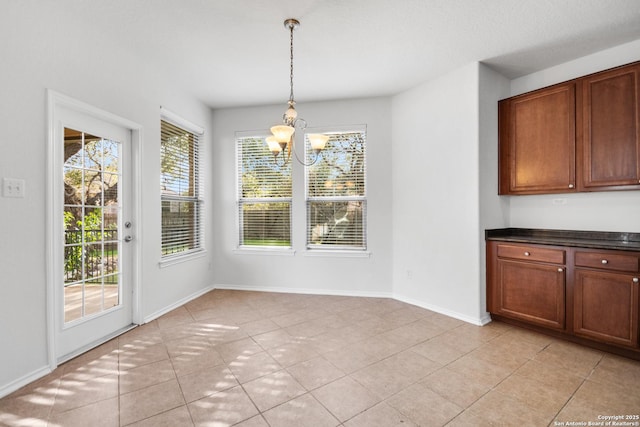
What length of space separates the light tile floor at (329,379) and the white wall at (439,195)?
50 cm

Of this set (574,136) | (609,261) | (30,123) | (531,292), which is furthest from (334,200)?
(30,123)

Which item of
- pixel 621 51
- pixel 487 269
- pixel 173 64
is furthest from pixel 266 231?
pixel 621 51

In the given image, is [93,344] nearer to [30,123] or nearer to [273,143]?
[30,123]

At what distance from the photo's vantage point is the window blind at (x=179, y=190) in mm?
3699

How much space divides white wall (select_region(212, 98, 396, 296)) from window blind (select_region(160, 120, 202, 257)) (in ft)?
1.20

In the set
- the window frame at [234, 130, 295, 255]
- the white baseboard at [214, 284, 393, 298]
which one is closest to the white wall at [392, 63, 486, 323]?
the white baseboard at [214, 284, 393, 298]

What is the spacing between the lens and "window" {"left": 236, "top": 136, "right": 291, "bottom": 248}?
4480 millimetres

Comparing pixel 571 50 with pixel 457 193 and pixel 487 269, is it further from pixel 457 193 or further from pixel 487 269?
pixel 487 269

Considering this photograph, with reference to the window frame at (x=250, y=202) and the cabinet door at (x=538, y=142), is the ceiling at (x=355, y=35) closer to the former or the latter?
the cabinet door at (x=538, y=142)

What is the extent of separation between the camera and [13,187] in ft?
6.68

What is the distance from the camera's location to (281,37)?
9.02ft

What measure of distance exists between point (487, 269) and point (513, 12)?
239 centimetres

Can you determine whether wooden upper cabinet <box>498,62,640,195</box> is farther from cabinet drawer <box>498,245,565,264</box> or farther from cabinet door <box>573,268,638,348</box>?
cabinet door <box>573,268,638,348</box>

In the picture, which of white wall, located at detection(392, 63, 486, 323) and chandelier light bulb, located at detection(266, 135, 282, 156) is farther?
white wall, located at detection(392, 63, 486, 323)
